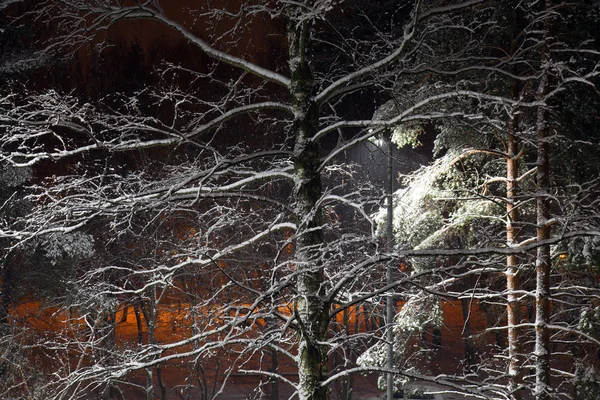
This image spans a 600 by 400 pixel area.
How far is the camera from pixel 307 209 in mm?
6617

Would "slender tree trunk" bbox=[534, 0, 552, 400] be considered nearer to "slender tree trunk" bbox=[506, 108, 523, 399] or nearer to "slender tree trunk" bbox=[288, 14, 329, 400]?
"slender tree trunk" bbox=[506, 108, 523, 399]

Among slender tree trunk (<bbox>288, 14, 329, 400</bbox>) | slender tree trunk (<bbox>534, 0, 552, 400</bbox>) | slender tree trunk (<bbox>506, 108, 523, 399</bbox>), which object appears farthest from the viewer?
slender tree trunk (<bbox>506, 108, 523, 399</bbox>)

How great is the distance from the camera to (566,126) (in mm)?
10797

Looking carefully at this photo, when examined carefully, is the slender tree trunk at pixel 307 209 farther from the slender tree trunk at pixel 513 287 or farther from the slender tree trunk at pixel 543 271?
the slender tree trunk at pixel 513 287

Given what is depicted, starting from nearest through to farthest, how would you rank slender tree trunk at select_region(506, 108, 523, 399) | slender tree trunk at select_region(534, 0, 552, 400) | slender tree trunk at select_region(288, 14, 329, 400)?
1. slender tree trunk at select_region(288, 14, 329, 400)
2. slender tree trunk at select_region(534, 0, 552, 400)
3. slender tree trunk at select_region(506, 108, 523, 399)

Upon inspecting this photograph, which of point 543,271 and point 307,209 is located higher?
point 307,209

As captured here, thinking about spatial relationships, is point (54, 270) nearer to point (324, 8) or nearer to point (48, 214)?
point (48, 214)

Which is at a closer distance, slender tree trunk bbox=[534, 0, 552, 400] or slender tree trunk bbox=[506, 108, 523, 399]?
slender tree trunk bbox=[534, 0, 552, 400]

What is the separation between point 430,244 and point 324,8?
337 inches

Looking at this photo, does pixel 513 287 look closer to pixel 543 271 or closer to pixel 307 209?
pixel 543 271

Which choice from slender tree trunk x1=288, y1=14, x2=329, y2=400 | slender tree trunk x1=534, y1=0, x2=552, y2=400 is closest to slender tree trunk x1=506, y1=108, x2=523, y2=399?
slender tree trunk x1=534, y1=0, x2=552, y2=400

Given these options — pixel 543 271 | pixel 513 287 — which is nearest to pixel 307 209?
pixel 543 271

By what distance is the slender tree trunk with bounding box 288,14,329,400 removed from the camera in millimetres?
6410

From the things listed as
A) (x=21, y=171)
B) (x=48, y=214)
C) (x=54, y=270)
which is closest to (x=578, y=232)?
(x=48, y=214)
